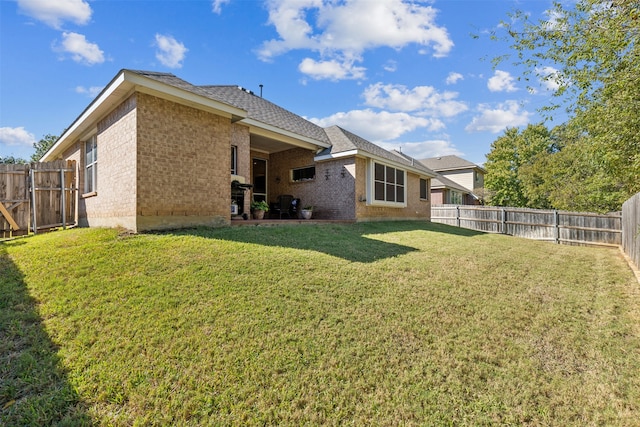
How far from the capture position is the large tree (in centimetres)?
446

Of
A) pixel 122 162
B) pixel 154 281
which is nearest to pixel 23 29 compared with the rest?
pixel 122 162

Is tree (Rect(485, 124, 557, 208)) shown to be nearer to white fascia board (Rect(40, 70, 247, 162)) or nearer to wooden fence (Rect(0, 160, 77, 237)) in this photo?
white fascia board (Rect(40, 70, 247, 162))

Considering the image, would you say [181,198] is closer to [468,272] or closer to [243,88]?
[468,272]

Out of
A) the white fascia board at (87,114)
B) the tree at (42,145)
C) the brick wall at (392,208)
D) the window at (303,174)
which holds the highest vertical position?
the tree at (42,145)

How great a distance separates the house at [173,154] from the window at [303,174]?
3.00 feet

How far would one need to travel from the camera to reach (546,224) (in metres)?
13.7

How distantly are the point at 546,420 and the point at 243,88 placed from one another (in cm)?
1452

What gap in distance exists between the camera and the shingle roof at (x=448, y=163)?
32.1 metres

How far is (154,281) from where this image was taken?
4.07 meters

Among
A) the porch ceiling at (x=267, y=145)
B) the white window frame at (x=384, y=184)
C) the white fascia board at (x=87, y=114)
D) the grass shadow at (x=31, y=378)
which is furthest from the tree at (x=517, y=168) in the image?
the grass shadow at (x=31, y=378)

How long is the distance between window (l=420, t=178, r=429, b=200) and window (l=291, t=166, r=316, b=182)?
8153mm

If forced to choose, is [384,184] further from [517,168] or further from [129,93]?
[517,168]

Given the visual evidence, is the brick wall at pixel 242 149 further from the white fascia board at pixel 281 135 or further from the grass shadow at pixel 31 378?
the grass shadow at pixel 31 378

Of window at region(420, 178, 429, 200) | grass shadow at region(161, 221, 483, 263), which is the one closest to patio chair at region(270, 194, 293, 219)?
grass shadow at region(161, 221, 483, 263)
